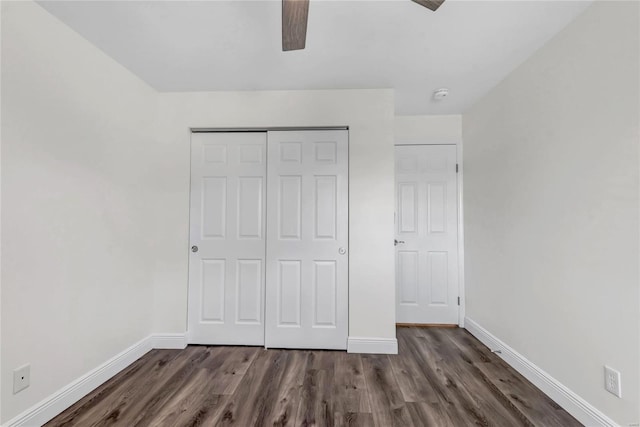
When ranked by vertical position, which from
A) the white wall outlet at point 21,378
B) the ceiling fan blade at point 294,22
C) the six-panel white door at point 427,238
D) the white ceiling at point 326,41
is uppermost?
the white ceiling at point 326,41

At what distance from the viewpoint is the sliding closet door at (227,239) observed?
2598 mm

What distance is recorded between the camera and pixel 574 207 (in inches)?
65.5

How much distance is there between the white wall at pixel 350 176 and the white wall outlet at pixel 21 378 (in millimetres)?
1061

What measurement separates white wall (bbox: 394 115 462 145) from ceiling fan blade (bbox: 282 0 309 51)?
6.85 ft

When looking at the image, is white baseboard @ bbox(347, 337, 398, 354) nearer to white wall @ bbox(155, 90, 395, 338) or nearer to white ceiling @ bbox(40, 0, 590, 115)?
white wall @ bbox(155, 90, 395, 338)

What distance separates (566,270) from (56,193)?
321 cm

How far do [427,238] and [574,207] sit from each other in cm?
152

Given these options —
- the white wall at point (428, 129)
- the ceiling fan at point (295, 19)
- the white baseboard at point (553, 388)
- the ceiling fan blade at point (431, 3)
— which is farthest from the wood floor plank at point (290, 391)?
the white wall at point (428, 129)

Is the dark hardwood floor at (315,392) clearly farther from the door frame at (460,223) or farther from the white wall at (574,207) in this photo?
the door frame at (460,223)

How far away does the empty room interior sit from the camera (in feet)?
4.90

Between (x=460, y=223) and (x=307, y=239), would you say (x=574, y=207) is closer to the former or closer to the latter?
(x=460, y=223)

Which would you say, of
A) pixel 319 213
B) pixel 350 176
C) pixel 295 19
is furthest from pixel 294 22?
pixel 319 213

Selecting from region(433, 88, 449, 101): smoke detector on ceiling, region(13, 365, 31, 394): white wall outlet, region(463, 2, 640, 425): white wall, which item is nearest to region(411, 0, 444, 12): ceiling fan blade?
region(463, 2, 640, 425): white wall

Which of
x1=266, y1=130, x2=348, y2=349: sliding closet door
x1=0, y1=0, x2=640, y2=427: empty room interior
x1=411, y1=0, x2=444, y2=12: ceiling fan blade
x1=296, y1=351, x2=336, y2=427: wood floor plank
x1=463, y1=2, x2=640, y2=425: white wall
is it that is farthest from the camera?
x1=266, y1=130, x2=348, y2=349: sliding closet door
